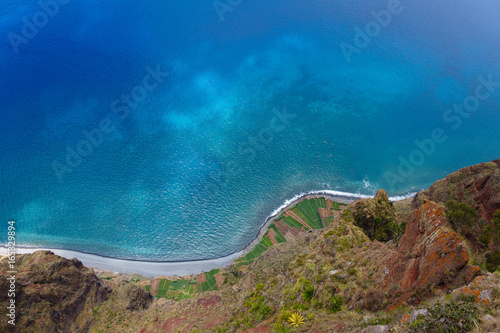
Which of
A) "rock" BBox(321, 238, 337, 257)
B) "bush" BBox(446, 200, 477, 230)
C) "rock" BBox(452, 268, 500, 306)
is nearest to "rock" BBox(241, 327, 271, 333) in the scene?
"rock" BBox(321, 238, 337, 257)

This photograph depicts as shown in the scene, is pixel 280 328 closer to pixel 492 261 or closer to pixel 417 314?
pixel 417 314

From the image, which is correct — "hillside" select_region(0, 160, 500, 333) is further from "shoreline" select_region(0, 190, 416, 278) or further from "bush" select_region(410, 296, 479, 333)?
"shoreline" select_region(0, 190, 416, 278)

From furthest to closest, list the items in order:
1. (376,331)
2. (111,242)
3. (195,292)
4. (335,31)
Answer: (335,31) < (111,242) < (195,292) < (376,331)

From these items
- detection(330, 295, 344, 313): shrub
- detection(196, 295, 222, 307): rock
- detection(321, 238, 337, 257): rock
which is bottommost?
detection(196, 295, 222, 307): rock

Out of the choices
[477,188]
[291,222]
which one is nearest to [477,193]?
[477,188]

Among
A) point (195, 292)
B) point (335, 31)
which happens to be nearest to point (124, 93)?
point (195, 292)

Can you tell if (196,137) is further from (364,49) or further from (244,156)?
(364,49)

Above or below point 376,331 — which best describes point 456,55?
above
